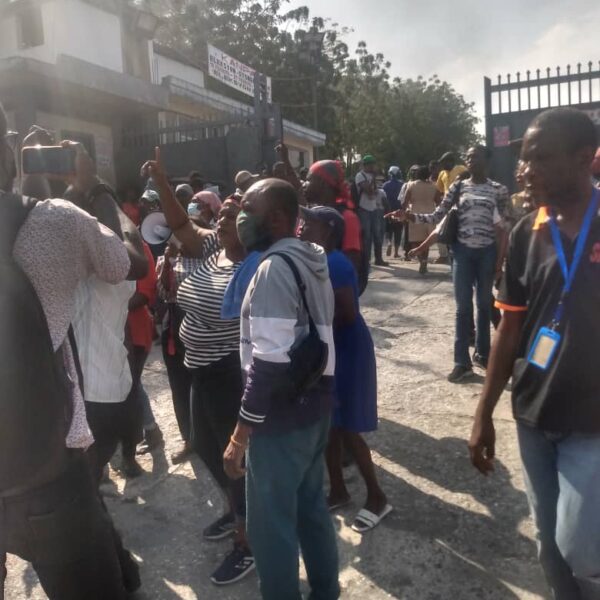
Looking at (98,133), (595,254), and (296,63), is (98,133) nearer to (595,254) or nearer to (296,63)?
(595,254)

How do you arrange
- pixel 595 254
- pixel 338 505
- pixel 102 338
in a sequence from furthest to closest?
pixel 338 505
pixel 102 338
pixel 595 254

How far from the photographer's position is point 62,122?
12.0 meters

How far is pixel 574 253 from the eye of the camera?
188 centimetres

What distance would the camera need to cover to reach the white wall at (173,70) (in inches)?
737

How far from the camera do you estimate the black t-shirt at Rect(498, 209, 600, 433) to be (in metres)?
1.84

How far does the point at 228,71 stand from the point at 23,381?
17.8m

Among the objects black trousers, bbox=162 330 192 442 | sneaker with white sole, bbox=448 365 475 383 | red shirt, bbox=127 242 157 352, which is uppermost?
red shirt, bbox=127 242 157 352

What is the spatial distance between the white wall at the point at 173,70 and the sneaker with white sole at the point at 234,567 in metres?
17.0

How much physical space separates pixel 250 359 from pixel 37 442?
0.75m

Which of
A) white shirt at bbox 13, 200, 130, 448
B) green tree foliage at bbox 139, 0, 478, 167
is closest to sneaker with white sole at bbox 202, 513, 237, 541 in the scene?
white shirt at bbox 13, 200, 130, 448

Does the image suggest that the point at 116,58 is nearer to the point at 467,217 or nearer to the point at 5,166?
the point at 467,217

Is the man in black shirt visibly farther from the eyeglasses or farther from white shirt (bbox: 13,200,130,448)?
the eyeglasses

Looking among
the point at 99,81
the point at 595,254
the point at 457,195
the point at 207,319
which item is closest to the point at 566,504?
the point at 595,254

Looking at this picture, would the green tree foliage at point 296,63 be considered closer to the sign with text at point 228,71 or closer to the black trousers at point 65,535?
the sign with text at point 228,71
